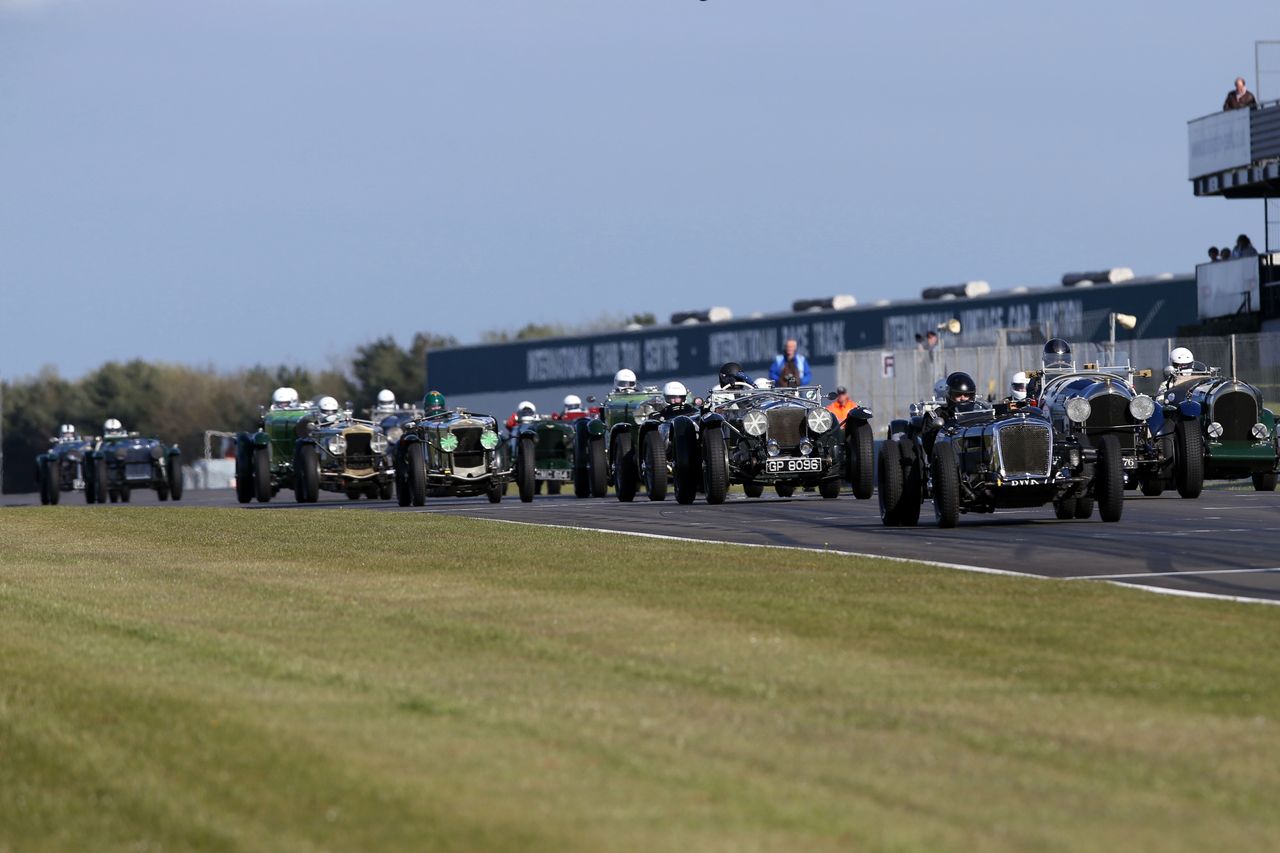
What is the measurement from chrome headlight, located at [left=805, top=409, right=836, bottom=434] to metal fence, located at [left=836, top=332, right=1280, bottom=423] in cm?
1222

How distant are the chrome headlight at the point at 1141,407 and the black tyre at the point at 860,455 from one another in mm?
3576

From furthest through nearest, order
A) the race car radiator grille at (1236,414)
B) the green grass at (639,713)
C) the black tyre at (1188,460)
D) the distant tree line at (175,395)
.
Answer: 1. the distant tree line at (175,395)
2. the race car radiator grille at (1236,414)
3. the black tyre at (1188,460)
4. the green grass at (639,713)

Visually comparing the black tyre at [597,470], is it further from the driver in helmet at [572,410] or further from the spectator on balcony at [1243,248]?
the spectator on balcony at [1243,248]

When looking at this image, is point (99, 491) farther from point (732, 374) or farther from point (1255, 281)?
point (1255, 281)

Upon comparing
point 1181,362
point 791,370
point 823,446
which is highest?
point 791,370

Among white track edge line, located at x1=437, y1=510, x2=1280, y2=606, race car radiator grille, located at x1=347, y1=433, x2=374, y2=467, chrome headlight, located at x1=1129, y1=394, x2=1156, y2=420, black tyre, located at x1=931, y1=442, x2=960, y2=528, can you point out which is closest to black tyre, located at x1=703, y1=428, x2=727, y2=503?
white track edge line, located at x1=437, y1=510, x2=1280, y2=606

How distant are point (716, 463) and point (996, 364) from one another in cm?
1787

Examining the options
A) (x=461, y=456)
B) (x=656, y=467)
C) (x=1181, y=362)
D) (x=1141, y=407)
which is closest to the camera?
(x=1141, y=407)

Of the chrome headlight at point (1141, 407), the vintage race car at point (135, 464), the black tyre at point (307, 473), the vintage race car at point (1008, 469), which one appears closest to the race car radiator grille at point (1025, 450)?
the vintage race car at point (1008, 469)

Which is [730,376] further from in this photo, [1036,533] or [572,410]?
[572,410]

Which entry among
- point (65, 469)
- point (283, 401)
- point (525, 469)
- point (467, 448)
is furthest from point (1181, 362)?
point (65, 469)

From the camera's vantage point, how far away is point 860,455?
2716cm

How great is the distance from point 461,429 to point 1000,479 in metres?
13.2

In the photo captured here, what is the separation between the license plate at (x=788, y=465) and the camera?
26969 mm
